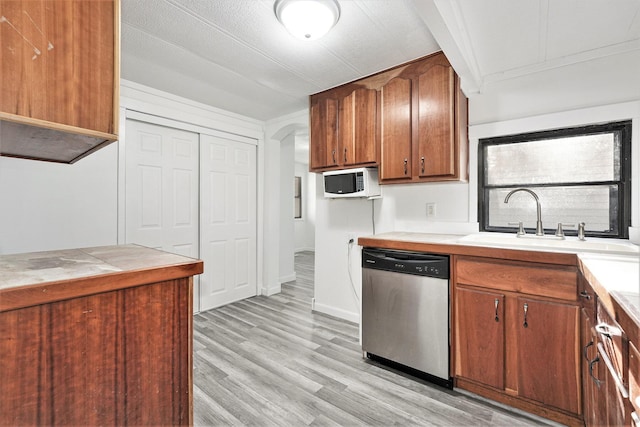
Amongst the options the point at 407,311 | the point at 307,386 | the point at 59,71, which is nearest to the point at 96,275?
the point at 59,71

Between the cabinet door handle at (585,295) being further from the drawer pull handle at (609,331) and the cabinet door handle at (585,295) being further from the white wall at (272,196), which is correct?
the white wall at (272,196)

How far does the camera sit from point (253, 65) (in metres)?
2.38

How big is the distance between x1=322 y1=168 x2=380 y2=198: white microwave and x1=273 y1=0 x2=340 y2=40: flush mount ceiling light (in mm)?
1183

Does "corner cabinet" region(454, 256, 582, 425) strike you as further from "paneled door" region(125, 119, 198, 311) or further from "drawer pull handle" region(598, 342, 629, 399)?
"paneled door" region(125, 119, 198, 311)

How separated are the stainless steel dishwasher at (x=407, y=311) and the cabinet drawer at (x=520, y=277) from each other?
5.3 inches

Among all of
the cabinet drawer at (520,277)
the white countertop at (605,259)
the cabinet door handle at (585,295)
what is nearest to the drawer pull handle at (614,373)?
the white countertop at (605,259)

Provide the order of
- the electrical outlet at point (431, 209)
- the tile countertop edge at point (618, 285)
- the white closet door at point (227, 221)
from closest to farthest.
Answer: the tile countertop edge at point (618, 285)
the electrical outlet at point (431, 209)
the white closet door at point (227, 221)

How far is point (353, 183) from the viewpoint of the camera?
2.67 metres

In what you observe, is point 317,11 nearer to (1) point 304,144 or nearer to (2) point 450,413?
(2) point 450,413

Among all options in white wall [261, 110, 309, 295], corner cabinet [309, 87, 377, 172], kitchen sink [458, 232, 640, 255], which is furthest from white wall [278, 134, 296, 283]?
kitchen sink [458, 232, 640, 255]

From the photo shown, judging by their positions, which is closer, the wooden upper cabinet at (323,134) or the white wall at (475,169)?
the white wall at (475,169)

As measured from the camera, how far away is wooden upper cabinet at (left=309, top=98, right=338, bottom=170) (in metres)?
2.85

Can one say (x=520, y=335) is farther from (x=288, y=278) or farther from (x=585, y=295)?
(x=288, y=278)

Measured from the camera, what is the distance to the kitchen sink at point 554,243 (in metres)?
1.60
